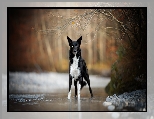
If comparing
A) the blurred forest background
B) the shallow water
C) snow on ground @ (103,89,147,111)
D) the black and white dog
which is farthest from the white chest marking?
snow on ground @ (103,89,147,111)

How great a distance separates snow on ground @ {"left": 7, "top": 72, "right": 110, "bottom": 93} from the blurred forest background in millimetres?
94

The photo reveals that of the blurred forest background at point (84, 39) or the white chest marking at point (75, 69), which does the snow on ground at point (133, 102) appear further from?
the white chest marking at point (75, 69)

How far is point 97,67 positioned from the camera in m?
7.64

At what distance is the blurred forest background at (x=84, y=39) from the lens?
7.64m

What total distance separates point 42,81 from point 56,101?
45 cm

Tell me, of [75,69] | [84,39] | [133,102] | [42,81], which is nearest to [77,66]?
[75,69]

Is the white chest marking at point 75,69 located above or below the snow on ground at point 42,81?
above

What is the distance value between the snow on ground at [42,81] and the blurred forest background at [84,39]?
0.09 meters

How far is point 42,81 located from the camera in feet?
25.1

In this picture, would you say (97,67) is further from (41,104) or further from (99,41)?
(41,104)

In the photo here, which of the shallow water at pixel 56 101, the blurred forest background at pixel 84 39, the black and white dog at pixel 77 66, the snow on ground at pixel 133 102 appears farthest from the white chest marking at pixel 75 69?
the snow on ground at pixel 133 102

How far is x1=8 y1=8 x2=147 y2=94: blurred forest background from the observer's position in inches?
301

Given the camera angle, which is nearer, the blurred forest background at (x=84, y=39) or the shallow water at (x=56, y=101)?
the shallow water at (x=56, y=101)

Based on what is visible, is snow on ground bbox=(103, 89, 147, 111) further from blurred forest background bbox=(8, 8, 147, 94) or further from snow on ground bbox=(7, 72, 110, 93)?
snow on ground bbox=(7, 72, 110, 93)
